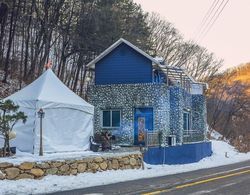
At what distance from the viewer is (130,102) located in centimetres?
2872

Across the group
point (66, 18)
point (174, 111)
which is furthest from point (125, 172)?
point (66, 18)

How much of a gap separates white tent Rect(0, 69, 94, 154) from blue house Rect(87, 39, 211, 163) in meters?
5.30

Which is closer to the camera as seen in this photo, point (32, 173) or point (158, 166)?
point (32, 173)

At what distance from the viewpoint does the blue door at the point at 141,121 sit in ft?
93.6

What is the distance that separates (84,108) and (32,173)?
8490 mm

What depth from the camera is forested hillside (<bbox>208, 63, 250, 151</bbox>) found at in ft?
201

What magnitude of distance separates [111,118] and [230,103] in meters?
38.1

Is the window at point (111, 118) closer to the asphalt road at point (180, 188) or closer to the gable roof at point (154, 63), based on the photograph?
the gable roof at point (154, 63)

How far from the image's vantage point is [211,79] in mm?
61125

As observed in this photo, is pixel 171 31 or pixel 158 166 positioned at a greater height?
pixel 171 31

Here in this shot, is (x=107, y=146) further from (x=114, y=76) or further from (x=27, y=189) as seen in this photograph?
(x=27, y=189)

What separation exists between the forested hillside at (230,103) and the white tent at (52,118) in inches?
1555

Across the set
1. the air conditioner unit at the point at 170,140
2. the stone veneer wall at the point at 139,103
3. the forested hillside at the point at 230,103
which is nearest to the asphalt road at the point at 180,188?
the air conditioner unit at the point at 170,140

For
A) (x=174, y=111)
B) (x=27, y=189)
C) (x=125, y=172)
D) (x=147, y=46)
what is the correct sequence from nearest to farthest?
(x=27, y=189) → (x=125, y=172) → (x=174, y=111) → (x=147, y=46)
